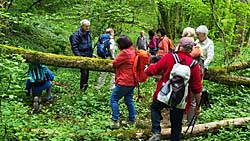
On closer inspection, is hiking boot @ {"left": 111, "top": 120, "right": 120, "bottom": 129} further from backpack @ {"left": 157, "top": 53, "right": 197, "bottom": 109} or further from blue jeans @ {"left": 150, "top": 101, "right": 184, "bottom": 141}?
backpack @ {"left": 157, "top": 53, "right": 197, "bottom": 109}

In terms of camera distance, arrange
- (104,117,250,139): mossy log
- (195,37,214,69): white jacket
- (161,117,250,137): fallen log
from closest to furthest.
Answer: (104,117,250,139): mossy log < (161,117,250,137): fallen log < (195,37,214,69): white jacket

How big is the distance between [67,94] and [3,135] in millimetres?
5045

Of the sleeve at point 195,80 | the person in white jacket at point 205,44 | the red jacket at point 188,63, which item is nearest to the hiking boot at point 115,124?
the red jacket at point 188,63

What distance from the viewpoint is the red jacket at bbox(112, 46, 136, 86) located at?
785 cm

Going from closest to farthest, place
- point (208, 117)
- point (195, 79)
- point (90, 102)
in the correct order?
point (195, 79) < point (208, 117) < point (90, 102)

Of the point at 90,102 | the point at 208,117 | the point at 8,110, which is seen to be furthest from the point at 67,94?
the point at 8,110

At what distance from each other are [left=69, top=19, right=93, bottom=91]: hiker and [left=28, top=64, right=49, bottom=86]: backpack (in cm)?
149

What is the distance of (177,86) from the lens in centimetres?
628

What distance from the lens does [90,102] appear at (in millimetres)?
9680

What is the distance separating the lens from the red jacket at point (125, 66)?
7848 millimetres

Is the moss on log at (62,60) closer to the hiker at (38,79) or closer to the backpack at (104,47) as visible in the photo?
the hiker at (38,79)

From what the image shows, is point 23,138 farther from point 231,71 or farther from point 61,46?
point 61,46

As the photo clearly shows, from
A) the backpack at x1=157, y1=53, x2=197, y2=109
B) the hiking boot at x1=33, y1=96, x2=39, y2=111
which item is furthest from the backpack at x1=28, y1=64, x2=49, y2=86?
the backpack at x1=157, y1=53, x2=197, y2=109

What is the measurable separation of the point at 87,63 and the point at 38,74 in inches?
54.8
